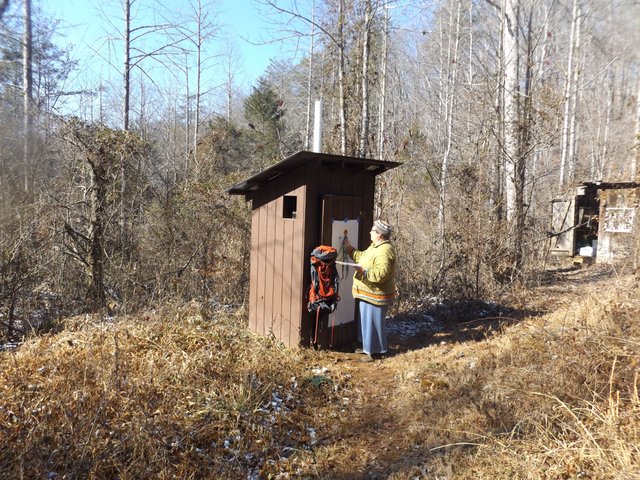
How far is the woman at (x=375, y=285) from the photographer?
5598mm

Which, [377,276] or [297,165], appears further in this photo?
[297,165]

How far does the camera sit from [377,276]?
5551 mm

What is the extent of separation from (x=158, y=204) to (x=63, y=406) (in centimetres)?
514

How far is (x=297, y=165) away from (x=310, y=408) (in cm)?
287

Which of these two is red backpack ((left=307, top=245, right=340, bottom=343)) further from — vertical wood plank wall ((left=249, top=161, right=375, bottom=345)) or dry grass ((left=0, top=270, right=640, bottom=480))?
dry grass ((left=0, top=270, right=640, bottom=480))

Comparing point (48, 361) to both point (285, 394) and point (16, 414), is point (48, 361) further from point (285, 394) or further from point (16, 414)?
point (285, 394)

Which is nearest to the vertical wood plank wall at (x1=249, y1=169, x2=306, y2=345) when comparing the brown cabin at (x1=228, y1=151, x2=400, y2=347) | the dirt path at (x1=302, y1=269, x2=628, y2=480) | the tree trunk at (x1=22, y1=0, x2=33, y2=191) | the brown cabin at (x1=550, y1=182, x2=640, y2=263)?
the brown cabin at (x1=228, y1=151, x2=400, y2=347)

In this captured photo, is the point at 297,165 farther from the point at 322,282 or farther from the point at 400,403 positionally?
the point at 400,403

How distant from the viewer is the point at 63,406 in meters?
3.63

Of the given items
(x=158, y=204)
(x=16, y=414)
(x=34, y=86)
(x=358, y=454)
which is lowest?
(x=358, y=454)

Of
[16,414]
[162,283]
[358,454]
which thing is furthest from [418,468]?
[162,283]

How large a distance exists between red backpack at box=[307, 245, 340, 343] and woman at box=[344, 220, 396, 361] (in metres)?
0.36

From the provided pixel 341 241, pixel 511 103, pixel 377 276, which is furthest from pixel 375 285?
pixel 511 103

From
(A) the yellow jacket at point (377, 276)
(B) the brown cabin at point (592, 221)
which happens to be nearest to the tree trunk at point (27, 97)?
(A) the yellow jacket at point (377, 276)
